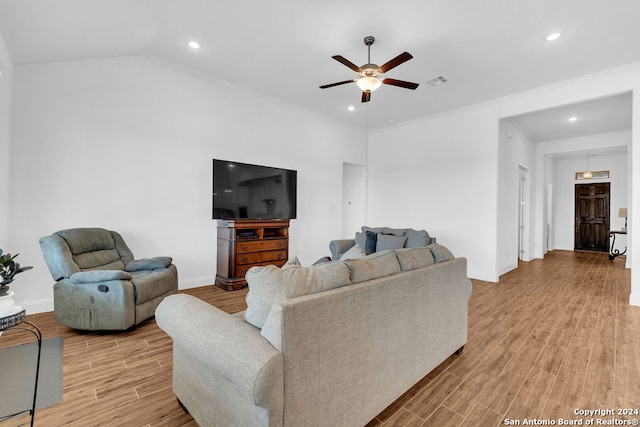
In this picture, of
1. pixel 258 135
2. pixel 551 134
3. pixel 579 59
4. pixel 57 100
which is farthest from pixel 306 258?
pixel 551 134

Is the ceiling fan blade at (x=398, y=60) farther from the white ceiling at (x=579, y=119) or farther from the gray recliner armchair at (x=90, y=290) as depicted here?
the white ceiling at (x=579, y=119)

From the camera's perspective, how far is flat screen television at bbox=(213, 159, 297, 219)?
4328 millimetres

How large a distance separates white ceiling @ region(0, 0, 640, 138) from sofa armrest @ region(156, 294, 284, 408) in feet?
8.78

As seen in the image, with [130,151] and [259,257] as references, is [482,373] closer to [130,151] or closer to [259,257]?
[259,257]

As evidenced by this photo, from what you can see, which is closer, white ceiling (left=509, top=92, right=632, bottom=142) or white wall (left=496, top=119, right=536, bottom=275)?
white ceiling (left=509, top=92, right=632, bottom=142)

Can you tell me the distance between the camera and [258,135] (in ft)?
16.2

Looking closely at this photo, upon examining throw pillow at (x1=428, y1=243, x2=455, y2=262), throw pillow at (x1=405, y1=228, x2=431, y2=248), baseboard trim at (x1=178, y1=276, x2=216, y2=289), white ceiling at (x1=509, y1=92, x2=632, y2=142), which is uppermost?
white ceiling at (x1=509, y1=92, x2=632, y2=142)

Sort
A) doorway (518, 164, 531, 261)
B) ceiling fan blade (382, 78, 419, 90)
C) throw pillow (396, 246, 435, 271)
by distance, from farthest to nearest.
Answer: doorway (518, 164, 531, 261) < ceiling fan blade (382, 78, 419, 90) < throw pillow (396, 246, 435, 271)

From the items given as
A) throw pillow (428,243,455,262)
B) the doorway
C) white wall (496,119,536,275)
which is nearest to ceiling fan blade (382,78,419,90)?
throw pillow (428,243,455,262)

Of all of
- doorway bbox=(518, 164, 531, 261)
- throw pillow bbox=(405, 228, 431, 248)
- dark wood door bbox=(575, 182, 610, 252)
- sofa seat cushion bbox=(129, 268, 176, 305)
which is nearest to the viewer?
sofa seat cushion bbox=(129, 268, 176, 305)

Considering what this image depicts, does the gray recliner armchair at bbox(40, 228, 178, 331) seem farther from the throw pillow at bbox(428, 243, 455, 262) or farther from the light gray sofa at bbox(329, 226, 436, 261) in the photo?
the throw pillow at bbox(428, 243, 455, 262)

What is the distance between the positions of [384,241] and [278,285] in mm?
3492

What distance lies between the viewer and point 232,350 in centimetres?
117

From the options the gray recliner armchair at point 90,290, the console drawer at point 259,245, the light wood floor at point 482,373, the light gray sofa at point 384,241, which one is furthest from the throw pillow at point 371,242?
the gray recliner armchair at point 90,290
